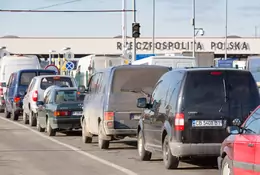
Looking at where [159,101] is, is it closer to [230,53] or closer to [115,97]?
[115,97]

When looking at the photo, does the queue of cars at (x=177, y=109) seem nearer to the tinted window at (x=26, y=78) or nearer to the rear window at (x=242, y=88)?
the rear window at (x=242, y=88)

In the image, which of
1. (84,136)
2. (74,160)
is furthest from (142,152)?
(84,136)

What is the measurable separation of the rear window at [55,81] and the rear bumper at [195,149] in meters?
15.4

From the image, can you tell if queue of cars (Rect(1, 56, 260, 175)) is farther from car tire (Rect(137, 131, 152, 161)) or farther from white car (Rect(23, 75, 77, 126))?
white car (Rect(23, 75, 77, 126))

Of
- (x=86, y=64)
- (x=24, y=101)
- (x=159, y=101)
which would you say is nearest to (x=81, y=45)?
(x=86, y=64)

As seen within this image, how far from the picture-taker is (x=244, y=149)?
10.9 m

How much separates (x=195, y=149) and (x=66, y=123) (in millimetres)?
10160

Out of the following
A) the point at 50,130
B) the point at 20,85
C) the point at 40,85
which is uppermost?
the point at 40,85

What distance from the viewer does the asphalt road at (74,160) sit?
584 inches

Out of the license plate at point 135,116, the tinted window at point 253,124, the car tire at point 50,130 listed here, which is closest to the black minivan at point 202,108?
the tinted window at point 253,124

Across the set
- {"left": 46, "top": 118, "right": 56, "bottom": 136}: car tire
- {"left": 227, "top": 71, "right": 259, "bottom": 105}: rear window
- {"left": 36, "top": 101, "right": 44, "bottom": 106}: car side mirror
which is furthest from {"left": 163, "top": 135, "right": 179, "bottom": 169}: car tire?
{"left": 36, "top": 101, "right": 44, "bottom": 106}: car side mirror

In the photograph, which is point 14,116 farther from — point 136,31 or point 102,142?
point 102,142

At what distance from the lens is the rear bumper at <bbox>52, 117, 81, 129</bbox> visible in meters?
23.8

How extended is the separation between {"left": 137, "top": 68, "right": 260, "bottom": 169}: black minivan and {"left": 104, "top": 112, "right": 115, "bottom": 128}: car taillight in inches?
145
